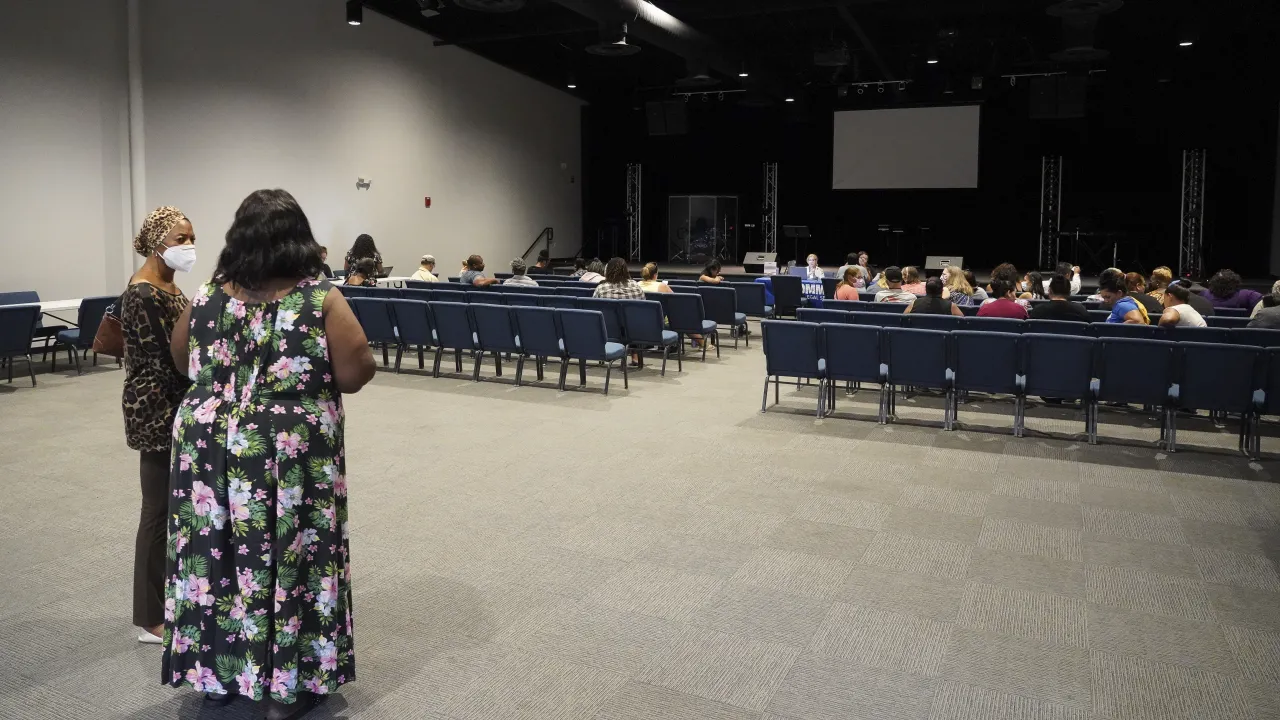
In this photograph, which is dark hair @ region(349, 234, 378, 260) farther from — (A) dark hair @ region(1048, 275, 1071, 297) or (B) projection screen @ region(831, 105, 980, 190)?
(B) projection screen @ region(831, 105, 980, 190)

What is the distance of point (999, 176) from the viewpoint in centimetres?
2067

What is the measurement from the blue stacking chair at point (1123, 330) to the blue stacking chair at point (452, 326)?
535cm

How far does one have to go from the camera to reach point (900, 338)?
6898mm

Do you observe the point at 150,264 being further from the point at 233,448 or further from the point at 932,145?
the point at 932,145

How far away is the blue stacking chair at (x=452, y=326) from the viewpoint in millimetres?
8836

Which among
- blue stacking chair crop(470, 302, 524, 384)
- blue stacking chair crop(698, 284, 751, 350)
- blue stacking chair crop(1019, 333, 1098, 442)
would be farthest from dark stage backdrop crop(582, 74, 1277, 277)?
blue stacking chair crop(1019, 333, 1098, 442)

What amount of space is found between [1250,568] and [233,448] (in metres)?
4.21

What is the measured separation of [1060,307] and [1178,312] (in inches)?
33.7

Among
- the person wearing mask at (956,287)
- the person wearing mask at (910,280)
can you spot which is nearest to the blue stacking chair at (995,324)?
the person wearing mask at (956,287)

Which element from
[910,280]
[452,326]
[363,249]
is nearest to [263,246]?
[452,326]

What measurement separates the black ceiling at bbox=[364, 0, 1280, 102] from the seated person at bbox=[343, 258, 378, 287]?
520 cm

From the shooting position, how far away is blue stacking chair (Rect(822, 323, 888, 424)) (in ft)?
23.0

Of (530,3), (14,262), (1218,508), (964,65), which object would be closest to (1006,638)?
(1218,508)

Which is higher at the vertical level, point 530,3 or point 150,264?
point 530,3
